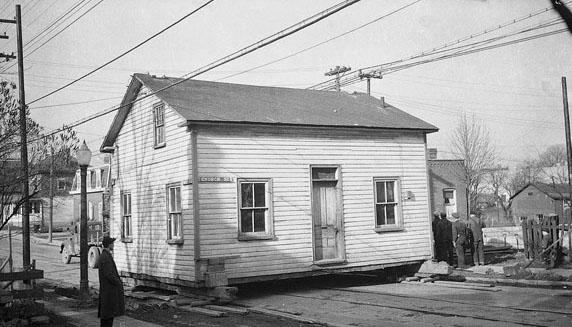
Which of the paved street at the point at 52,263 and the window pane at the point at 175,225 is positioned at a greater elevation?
the window pane at the point at 175,225

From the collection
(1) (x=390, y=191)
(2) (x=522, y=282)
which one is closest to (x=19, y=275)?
(1) (x=390, y=191)

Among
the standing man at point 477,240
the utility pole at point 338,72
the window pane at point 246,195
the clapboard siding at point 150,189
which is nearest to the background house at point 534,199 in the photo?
the utility pole at point 338,72

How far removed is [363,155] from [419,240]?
11.2 ft

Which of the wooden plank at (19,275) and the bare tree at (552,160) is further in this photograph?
the bare tree at (552,160)

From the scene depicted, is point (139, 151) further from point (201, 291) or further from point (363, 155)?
point (363, 155)

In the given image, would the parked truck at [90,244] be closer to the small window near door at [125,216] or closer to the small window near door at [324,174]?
the small window near door at [125,216]

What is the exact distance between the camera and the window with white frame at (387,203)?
59.3 feet

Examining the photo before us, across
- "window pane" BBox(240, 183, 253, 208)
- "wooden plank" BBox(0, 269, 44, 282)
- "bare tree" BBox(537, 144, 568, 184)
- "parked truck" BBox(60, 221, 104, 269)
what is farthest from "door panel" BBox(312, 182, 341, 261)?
"bare tree" BBox(537, 144, 568, 184)

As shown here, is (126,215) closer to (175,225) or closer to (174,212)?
(175,225)

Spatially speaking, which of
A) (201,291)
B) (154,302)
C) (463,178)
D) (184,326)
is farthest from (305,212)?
(463,178)

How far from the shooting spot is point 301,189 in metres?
16.7

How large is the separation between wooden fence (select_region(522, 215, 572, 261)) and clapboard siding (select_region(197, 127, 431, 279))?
357cm

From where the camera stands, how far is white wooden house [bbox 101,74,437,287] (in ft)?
50.1

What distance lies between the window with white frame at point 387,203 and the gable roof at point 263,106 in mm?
1763
